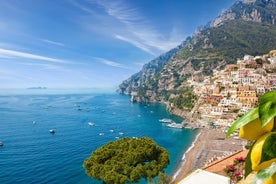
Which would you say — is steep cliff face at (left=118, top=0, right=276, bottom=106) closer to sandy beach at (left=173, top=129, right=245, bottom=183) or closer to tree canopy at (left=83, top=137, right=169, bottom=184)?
sandy beach at (left=173, top=129, right=245, bottom=183)

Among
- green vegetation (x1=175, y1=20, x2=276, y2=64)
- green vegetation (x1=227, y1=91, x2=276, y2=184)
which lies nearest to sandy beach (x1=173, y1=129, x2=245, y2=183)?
green vegetation (x1=227, y1=91, x2=276, y2=184)

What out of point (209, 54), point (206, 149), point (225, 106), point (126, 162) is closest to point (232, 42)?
point (209, 54)

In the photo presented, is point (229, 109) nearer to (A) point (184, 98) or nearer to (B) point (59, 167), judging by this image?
(A) point (184, 98)

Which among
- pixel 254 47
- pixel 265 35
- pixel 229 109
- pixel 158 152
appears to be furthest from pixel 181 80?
pixel 158 152

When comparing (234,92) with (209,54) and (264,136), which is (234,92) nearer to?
(264,136)

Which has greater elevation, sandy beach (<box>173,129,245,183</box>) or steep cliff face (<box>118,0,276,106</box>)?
steep cliff face (<box>118,0,276,106</box>)

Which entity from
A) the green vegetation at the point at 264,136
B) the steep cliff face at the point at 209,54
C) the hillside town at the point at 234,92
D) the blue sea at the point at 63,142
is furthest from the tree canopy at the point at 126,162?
the steep cliff face at the point at 209,54

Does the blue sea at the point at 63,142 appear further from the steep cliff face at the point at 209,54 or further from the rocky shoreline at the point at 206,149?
the steep cliff face at the point at 209,54
